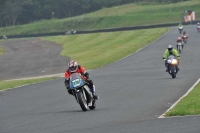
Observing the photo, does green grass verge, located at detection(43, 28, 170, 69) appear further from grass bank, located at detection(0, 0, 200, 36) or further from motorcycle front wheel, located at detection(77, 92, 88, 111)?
grass bank, located at detection(0, 0, 200, 36)

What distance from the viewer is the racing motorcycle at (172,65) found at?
25094 mm

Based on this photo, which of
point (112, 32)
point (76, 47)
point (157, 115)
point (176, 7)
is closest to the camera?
point (157, 115)

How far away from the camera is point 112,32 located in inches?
2904

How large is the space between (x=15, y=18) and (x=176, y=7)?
40.9 metres

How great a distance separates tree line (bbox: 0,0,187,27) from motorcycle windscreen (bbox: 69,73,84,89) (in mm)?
113718

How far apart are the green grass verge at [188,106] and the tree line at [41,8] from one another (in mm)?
112795

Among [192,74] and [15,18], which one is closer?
[192,74]

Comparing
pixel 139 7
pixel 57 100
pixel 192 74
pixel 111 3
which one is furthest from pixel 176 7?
pixel 57 100

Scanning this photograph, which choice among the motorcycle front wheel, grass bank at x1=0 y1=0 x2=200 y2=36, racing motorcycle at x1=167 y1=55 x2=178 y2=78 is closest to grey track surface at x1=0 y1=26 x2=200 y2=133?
the motorcycle front wheel

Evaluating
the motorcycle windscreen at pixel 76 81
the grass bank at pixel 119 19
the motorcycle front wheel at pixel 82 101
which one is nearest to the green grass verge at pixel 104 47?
the motorcycle front wheel at pixel 82 101

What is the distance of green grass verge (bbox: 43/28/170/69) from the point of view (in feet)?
140

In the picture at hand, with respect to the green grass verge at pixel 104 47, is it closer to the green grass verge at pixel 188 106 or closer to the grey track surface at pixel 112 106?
the grey track surface at pixel 112 106

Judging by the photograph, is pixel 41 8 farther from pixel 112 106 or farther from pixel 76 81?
pixel 76 81

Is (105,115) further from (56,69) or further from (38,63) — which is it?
(38,63)
